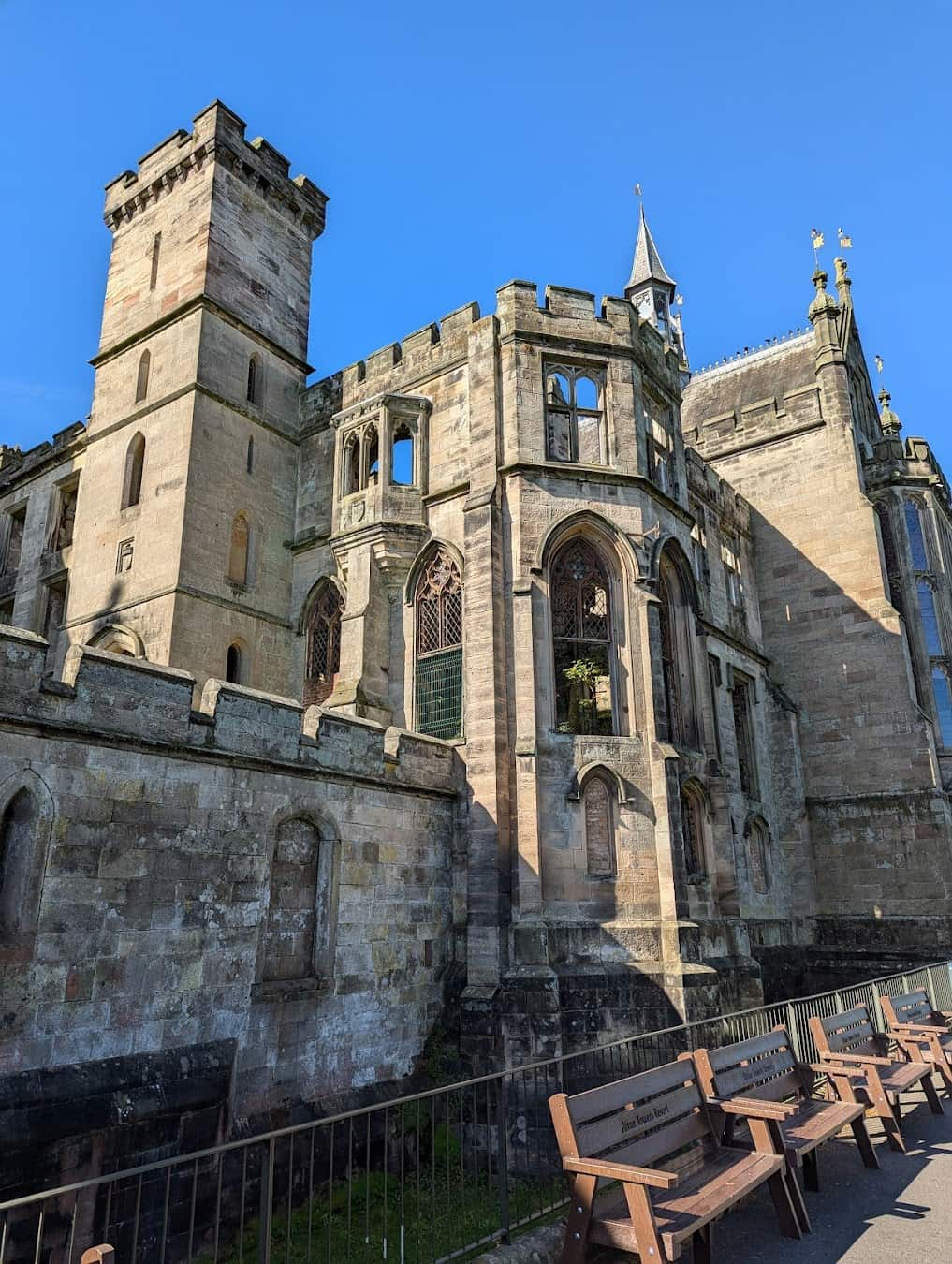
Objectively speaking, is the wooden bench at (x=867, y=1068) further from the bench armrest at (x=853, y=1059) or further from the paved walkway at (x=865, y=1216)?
the paved walkway at (x=865, y=1216)

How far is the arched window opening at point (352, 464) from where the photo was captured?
17.1 metres

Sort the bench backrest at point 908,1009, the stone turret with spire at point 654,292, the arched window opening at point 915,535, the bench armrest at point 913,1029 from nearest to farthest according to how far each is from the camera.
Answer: the bench armrest at point 913,1029 → the bench backrest at point 908,1009 → the arched window opening at point 915,535 → the stone turret with spire at point 654,292

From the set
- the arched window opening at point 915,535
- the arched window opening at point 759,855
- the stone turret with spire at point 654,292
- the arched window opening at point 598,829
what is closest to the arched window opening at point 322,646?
the arched window opening at point 598,829

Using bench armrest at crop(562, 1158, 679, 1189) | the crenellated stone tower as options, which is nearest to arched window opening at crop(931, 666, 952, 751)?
the crenellated stone tower

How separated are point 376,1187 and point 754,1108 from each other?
6152mm

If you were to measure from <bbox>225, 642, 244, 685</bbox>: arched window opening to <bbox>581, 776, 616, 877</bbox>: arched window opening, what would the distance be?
703cm

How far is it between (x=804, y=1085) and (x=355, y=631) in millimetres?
10010

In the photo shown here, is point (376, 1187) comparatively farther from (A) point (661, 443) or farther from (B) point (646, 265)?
(B) point (646, 265)

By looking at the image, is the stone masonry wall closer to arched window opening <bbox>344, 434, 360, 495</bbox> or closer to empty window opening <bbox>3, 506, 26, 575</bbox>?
arched window opening <bbox>344, 434, 360, 495</bbox>

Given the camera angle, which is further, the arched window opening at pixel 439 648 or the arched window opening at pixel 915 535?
the arched window opening at pixel 915 535

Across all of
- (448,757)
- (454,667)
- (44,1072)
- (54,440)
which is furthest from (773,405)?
(44,1072)

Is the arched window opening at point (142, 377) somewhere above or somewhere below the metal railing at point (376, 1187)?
above

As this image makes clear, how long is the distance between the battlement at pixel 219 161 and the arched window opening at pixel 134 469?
6179mm

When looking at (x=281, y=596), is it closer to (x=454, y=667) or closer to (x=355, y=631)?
(x=355, y=631)
